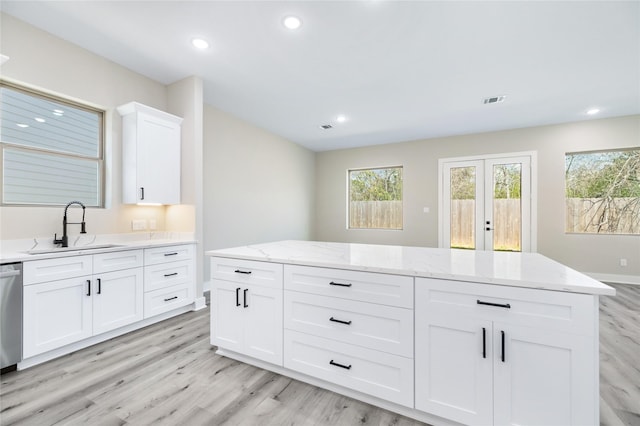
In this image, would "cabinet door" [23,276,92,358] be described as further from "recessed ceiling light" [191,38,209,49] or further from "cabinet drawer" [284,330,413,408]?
"recessed ceiling light" [191,38,209,49]

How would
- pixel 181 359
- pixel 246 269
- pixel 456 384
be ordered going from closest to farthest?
pixel 456 384 → pixel 246 269 → pixel 181 359

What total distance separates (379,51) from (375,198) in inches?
158

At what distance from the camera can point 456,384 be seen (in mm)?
1405

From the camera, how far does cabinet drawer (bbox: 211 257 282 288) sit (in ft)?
6.37

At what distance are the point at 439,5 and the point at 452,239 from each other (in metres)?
4.43

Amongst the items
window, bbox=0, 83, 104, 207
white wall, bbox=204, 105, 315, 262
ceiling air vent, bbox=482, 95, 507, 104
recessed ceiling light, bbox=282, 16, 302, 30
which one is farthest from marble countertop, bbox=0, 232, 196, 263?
ceiling air vent, bbox=482, 95, 507, 104

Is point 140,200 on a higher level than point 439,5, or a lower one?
lower

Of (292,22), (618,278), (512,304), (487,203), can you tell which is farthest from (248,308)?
(618,278)

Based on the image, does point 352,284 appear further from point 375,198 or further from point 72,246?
point 375,198

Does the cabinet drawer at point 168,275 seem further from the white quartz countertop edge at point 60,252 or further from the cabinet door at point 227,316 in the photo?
the cabinet door at point 227,316

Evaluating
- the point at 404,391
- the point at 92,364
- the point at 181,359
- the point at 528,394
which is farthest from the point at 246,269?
the point at 528,394

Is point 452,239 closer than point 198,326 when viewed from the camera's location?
No

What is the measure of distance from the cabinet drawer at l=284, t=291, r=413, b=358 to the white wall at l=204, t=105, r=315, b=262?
8.99 feet

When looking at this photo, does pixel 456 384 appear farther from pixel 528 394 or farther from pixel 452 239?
pixel 452 239
